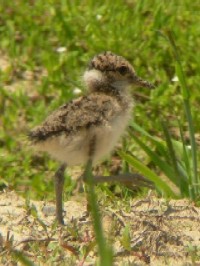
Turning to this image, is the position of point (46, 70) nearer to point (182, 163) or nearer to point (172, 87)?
point (172, 87)

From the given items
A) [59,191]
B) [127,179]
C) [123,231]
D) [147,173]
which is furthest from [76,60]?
[123,231]

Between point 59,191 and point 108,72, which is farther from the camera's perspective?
point 108,72

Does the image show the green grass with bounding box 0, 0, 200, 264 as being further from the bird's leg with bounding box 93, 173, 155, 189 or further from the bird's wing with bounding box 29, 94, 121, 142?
the bird's wing with bounding box 29, 94, 121, 142

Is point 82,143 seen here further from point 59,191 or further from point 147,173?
point 147,173

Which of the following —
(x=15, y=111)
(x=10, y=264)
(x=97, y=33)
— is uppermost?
(x=97, y=33)

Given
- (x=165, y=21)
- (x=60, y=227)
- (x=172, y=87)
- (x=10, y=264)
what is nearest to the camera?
(x=10, y=264)

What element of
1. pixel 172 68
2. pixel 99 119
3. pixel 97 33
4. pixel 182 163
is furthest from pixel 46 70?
pixel 99 119
